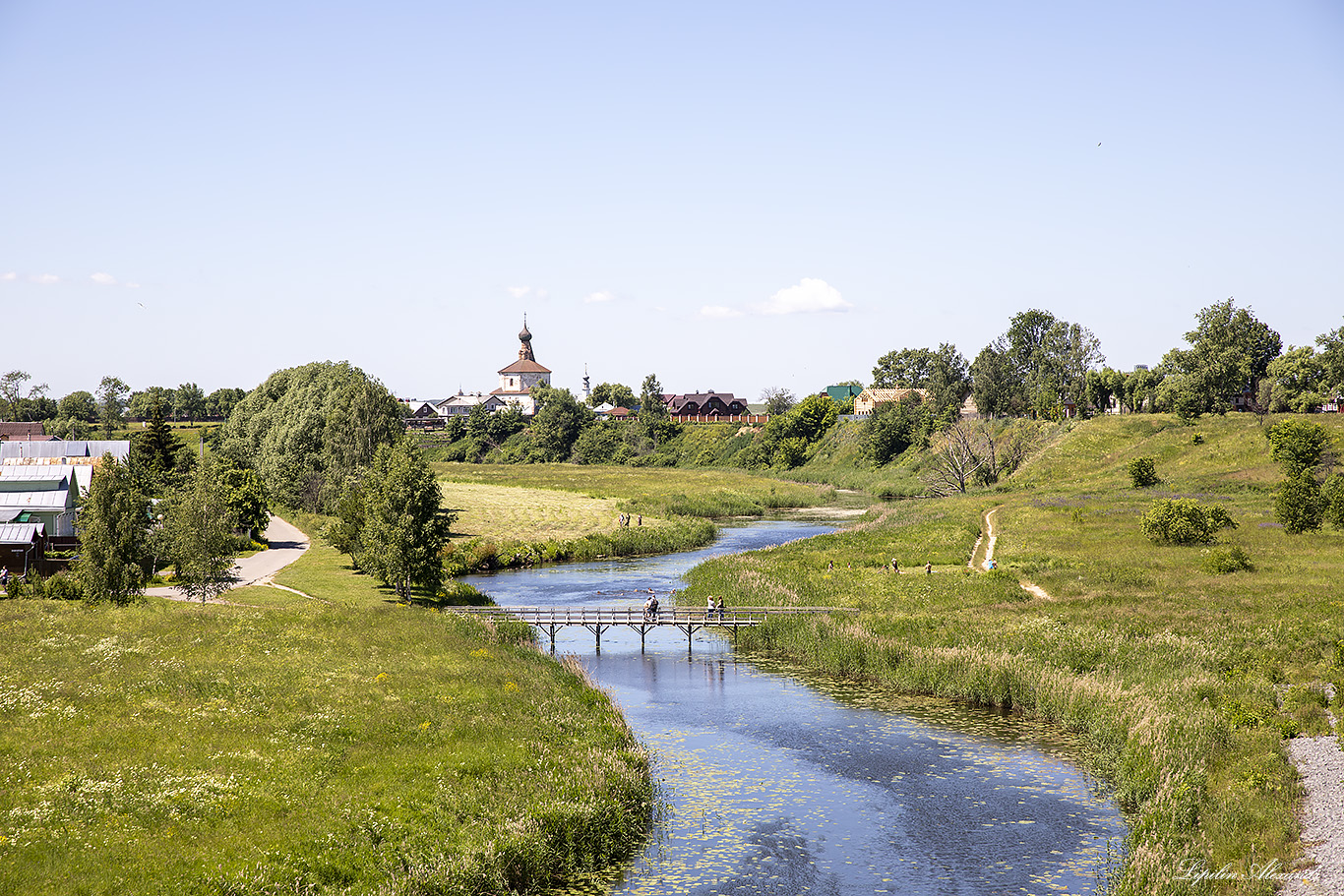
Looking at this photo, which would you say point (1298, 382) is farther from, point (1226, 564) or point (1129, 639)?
point (1129, 639)

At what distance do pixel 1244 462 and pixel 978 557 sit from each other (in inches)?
1915

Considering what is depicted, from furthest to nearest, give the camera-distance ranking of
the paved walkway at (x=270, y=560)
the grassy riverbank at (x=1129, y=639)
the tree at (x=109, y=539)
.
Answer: the paved walkway at (x=270, y=560) → the tree at (x=109, y=539) → the grassy riverbank at (x=1129, y=639)

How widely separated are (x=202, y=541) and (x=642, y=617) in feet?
78.7

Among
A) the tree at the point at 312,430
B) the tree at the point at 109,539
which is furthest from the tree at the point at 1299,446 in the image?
the tree at the point at 109,539

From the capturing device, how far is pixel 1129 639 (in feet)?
147

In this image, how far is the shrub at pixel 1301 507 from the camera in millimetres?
67062

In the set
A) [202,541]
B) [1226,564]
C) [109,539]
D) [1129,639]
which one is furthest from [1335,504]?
[109,539]

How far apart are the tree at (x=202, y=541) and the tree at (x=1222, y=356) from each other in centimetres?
11056

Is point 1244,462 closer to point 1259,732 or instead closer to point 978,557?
point 978,557

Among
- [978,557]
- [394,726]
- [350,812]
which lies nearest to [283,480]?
[978,557]

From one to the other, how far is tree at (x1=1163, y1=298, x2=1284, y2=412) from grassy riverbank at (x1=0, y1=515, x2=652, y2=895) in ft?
360

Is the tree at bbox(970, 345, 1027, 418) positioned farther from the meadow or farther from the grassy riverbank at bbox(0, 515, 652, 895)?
the grassy riverbank at bbox(0, 515, 652, 895)

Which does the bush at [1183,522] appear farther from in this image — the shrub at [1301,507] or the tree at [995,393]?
the tree at [995,393]

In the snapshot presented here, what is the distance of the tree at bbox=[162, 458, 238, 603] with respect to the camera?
55.1 metres
